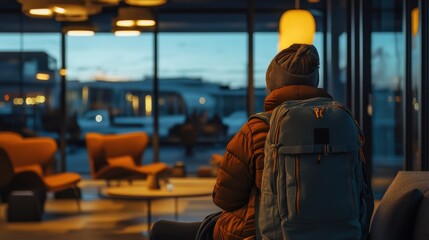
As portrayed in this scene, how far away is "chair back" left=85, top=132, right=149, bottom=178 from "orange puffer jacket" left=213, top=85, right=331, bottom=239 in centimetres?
778

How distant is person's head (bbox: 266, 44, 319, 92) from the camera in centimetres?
281

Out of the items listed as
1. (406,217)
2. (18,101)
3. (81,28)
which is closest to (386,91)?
(81,28)

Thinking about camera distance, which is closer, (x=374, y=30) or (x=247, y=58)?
(x=374, y=30)

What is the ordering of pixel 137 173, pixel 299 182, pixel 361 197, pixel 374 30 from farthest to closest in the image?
pixel 137 173, pixel 374 30, pixel 361 197, pixel 299 182

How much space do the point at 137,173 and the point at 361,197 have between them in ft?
25.5

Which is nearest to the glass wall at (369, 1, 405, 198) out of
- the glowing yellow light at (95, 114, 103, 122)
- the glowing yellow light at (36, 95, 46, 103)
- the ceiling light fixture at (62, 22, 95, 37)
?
the ceiling light fixture at (62, 22, 95, 37)

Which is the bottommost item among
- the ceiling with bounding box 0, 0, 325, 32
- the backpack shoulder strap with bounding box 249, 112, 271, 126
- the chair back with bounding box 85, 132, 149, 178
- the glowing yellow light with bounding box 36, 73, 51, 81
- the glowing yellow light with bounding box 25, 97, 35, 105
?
the chair back with bounding box 85, 132, 149, 178

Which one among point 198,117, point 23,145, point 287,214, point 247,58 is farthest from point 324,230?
point 198,117

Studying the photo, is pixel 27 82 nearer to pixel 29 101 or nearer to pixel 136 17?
pixel 29 101

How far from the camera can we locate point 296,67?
281 centimetres

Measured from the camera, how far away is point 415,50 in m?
6.37

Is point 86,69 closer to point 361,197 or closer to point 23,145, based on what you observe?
point 23,145

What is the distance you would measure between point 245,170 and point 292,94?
0.36 m

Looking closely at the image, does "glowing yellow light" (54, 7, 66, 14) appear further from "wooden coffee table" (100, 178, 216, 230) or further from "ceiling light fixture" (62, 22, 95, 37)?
"wooden coffee table" (100, 178, 216, 230)
